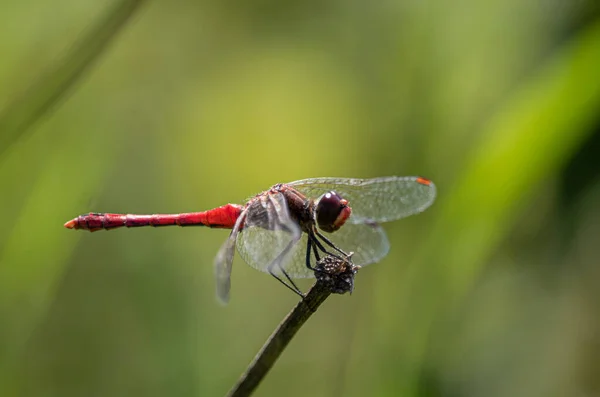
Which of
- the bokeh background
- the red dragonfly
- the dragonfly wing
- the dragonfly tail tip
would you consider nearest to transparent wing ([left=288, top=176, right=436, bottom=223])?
the red dragonfly

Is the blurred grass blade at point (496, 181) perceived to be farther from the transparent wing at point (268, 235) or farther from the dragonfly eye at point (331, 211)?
the transparent wing at point (268, 235)

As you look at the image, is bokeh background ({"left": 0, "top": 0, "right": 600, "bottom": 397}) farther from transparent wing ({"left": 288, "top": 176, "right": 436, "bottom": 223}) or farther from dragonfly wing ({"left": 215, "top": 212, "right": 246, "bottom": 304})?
dragonfly wing ({"left": 215, "top": 212, "right": 246, "bottom": 304})

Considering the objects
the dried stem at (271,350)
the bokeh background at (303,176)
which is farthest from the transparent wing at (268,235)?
the dried stem at (271,350)

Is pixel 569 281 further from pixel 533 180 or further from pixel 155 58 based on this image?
pixel 155 58

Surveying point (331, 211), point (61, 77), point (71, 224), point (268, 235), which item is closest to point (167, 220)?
point (71, 224)

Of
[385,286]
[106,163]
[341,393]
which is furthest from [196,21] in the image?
[341,393]
